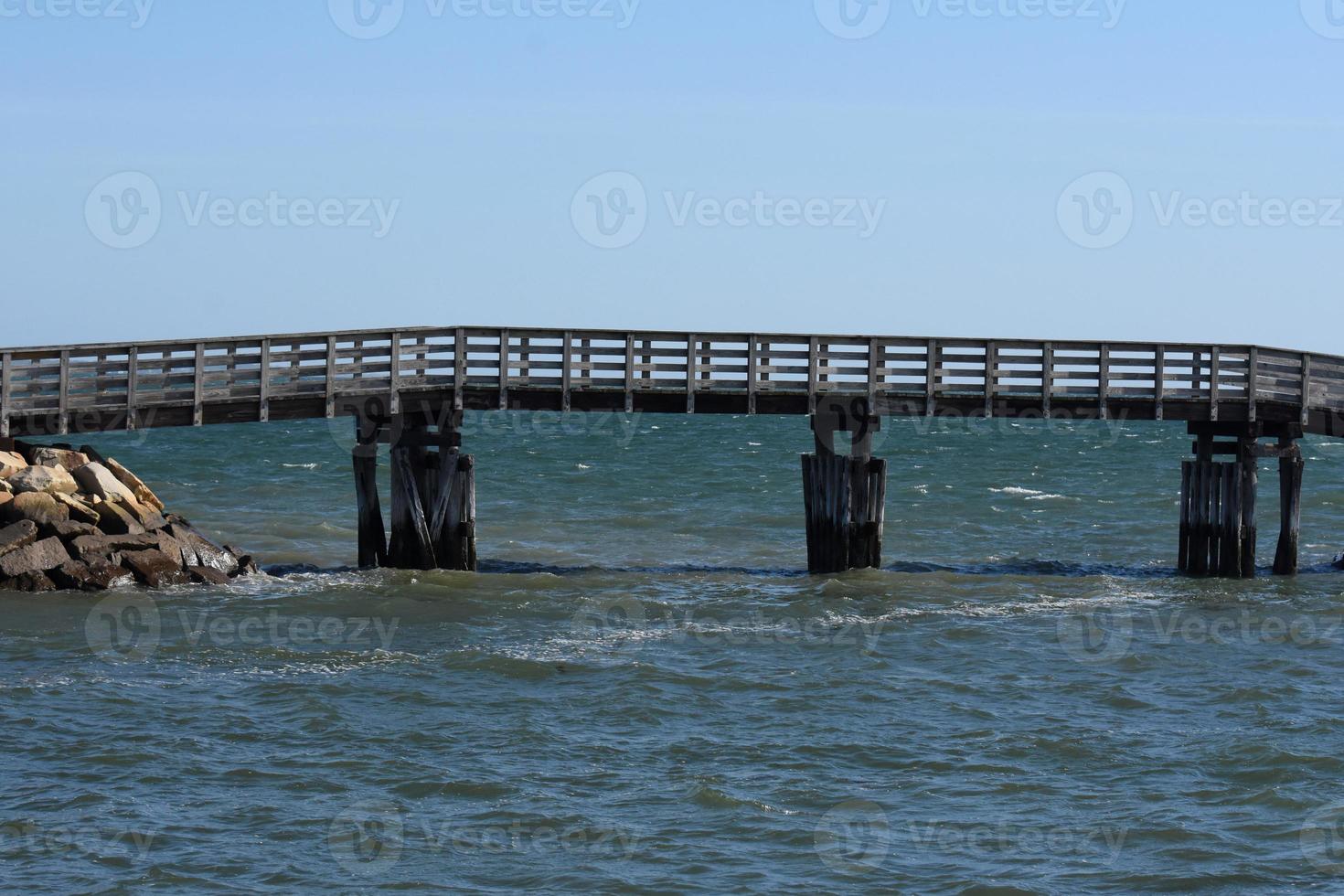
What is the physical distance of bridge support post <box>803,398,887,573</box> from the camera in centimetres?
2606

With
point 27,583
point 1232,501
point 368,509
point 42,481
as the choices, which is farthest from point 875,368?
point 27,583

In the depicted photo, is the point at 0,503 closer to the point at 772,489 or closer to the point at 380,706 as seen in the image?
the point at 380,706

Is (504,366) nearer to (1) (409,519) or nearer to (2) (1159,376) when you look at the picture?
(1) (409,519)

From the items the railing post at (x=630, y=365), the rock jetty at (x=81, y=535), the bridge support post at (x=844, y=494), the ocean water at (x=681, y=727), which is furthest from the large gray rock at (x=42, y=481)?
the bridge support post at (x=844, y=494)

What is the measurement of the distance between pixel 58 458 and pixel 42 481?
1454 millimetres

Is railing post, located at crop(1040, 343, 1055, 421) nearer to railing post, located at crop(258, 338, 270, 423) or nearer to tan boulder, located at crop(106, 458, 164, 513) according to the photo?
railing post, located at crop(258, 338, 270, 423)

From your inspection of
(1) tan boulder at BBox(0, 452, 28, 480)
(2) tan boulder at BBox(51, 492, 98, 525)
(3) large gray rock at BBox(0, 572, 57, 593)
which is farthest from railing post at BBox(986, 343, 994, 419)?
(1) tan boulder at BBox(0, 452, 28, 480)

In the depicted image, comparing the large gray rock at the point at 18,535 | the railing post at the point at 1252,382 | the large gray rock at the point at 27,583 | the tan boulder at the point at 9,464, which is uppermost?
the railing post at the point at 1252,382

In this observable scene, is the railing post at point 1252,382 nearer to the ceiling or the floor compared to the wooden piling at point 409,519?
nearer to the ceiling

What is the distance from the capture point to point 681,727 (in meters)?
17.3

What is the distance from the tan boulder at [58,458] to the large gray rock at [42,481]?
410mm

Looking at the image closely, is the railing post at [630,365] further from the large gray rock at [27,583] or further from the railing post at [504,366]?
the large gray rock at [27,583]

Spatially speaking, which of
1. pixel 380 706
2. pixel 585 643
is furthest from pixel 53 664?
pixel 585 643

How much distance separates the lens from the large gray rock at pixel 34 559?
2336 cm
